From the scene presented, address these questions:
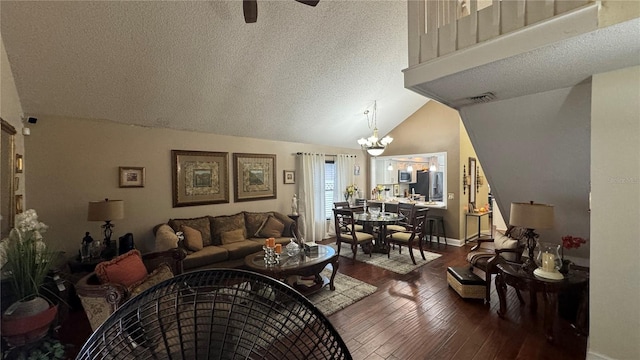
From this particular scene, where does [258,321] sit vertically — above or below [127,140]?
below

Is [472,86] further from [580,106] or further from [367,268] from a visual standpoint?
[367,268]

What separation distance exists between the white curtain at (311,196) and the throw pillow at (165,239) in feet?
8.88

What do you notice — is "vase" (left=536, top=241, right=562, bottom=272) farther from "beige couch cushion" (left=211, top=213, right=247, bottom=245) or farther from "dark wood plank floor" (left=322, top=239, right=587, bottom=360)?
"beige couch cushion" (left=211, top=213, right=247, bottom=245)

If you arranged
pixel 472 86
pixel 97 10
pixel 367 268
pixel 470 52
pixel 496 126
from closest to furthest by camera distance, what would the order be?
pixel 470 52 → pixel 472 86 → pixel 97 10 → pixel 496 126 → pixel 367 268

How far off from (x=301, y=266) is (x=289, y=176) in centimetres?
302

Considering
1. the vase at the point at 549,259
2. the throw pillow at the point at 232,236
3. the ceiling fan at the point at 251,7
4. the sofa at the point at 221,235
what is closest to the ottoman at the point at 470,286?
the vase at the point at 549,259

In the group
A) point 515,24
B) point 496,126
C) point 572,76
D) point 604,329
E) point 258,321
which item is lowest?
point 604,329

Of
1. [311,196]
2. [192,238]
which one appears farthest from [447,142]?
[192,238]

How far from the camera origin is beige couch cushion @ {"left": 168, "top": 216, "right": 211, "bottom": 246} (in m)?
4.10

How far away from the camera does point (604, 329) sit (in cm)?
199


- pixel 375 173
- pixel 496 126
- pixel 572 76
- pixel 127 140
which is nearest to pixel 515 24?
pixel 572 76

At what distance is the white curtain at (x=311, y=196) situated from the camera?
19.5ft

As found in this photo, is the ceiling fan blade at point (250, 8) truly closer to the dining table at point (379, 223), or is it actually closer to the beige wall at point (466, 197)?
the dining table at point (379, 223)

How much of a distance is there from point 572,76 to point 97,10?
12.9ft
